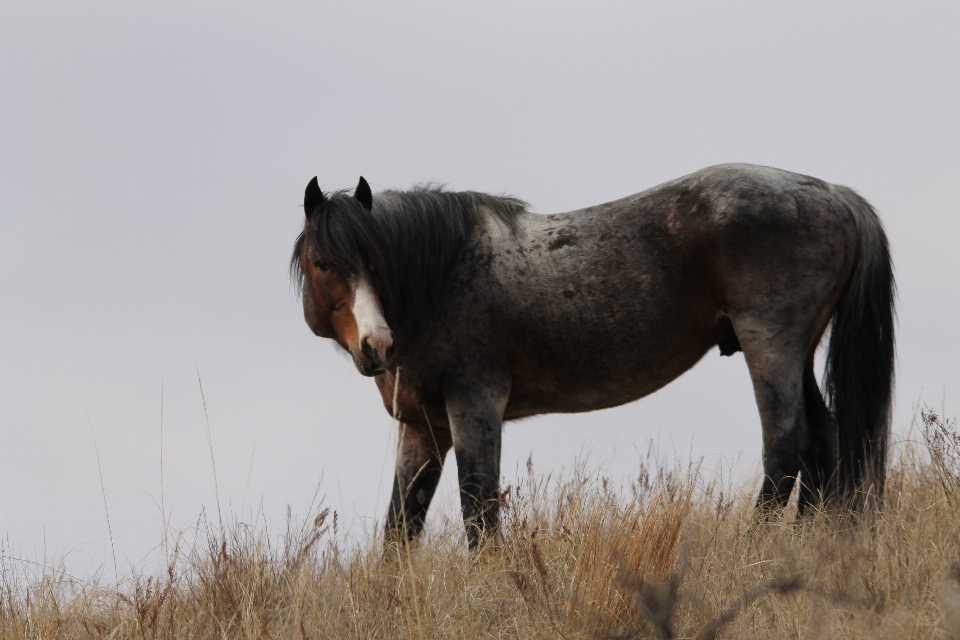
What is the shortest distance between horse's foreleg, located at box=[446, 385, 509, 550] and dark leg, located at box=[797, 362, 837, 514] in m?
2.08

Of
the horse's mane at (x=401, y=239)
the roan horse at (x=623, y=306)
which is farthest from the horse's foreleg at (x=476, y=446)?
the horse's mane at (x=401, y=239)

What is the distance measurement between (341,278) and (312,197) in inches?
22.2

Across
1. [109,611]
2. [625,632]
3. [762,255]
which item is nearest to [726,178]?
[762,255]

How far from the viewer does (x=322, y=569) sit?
4980 millimetres

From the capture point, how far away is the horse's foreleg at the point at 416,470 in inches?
261

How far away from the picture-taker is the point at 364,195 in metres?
6.14

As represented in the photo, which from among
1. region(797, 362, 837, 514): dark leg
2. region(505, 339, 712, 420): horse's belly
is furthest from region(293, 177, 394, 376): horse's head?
region(797, 362, 837, 514): dark leg

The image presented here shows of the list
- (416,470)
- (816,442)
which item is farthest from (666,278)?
(416,470)

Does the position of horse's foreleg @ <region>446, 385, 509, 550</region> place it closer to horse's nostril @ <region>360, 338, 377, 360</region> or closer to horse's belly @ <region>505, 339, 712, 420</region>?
horse's belly @ <region>505, 339, 712, 420</region>

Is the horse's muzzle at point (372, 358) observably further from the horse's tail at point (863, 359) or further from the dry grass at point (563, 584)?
the horse's tail at point (863, 359)

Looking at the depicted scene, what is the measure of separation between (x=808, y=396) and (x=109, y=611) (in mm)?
4491

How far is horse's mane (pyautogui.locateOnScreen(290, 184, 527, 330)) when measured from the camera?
5.89m

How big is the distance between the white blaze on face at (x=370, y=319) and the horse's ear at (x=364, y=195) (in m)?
0.58

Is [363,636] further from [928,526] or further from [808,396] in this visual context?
[808,396]
